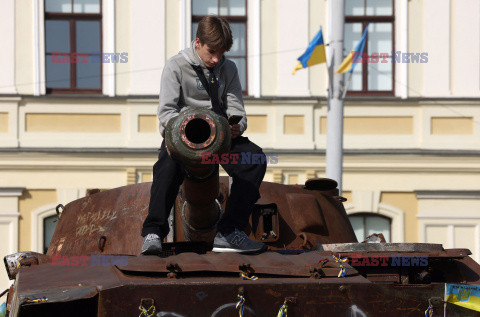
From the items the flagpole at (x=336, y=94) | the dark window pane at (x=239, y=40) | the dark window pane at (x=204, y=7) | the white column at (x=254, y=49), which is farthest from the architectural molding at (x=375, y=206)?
the dark window pane at (x=204, y=7)

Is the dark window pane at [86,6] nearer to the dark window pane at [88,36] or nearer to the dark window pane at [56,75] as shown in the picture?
the dark window pane at [88,36]

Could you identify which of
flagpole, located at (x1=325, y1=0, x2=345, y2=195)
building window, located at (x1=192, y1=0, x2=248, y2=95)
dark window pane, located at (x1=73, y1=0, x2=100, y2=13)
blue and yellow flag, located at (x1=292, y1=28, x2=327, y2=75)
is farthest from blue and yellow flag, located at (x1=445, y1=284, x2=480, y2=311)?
dark window pane, located at (x1=73, y1=0, x2=100, y2=13)

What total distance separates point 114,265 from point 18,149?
12975mm

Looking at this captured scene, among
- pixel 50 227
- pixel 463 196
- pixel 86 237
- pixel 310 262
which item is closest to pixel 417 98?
pixel 463 196

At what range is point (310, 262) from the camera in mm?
4777

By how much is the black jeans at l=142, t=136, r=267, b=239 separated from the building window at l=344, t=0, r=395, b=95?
12.6m


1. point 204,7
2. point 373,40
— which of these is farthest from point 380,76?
point 204,7

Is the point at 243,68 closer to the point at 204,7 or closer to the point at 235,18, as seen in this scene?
the point at 235,18

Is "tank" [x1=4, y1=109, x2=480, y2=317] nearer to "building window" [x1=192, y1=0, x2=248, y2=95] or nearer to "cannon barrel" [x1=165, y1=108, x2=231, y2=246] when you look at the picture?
"cannon barrel" [x1=165, y1=108, x2=231, y2=246]

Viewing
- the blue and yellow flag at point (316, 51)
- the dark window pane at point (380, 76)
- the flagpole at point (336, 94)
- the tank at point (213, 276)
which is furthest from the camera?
the dark window pane at point (380, 76)

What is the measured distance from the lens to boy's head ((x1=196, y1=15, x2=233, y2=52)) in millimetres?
5336

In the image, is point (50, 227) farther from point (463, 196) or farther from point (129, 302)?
point (129, 302)

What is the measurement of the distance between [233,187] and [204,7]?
12787mm

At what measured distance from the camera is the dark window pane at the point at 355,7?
18.1 metres
